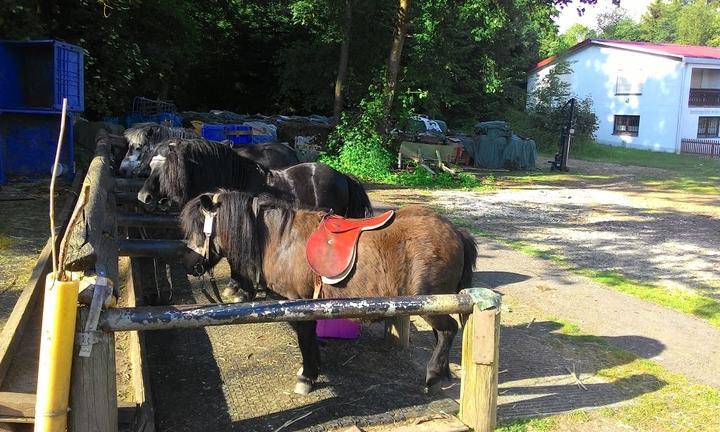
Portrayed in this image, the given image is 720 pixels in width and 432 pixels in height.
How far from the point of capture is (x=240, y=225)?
12.3 feet

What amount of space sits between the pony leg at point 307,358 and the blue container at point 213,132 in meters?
10.8

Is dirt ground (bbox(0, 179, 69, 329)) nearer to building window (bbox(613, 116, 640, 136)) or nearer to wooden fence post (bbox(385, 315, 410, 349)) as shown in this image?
wooden fence post (bbox(385, 315, 410, 349))

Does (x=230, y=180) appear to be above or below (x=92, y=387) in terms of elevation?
above

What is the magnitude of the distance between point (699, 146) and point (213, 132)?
29896 mm

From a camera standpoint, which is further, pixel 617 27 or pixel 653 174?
pixel 617 27

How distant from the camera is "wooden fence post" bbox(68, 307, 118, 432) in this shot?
2.25m

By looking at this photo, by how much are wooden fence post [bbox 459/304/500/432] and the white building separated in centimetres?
3555

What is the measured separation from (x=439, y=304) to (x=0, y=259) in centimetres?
553

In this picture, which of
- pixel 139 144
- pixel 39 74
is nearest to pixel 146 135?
pixel 139 144

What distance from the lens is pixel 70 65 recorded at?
11.2m

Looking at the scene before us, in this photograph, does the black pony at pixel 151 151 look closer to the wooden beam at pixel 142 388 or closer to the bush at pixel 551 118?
the wooden beam at pixel 142 388

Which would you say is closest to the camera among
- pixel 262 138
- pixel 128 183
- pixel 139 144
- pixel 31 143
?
pixel 128 183

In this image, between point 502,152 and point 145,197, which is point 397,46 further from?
point 145,197

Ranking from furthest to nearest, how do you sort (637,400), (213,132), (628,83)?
(628,83), (213,132), (637,400)
